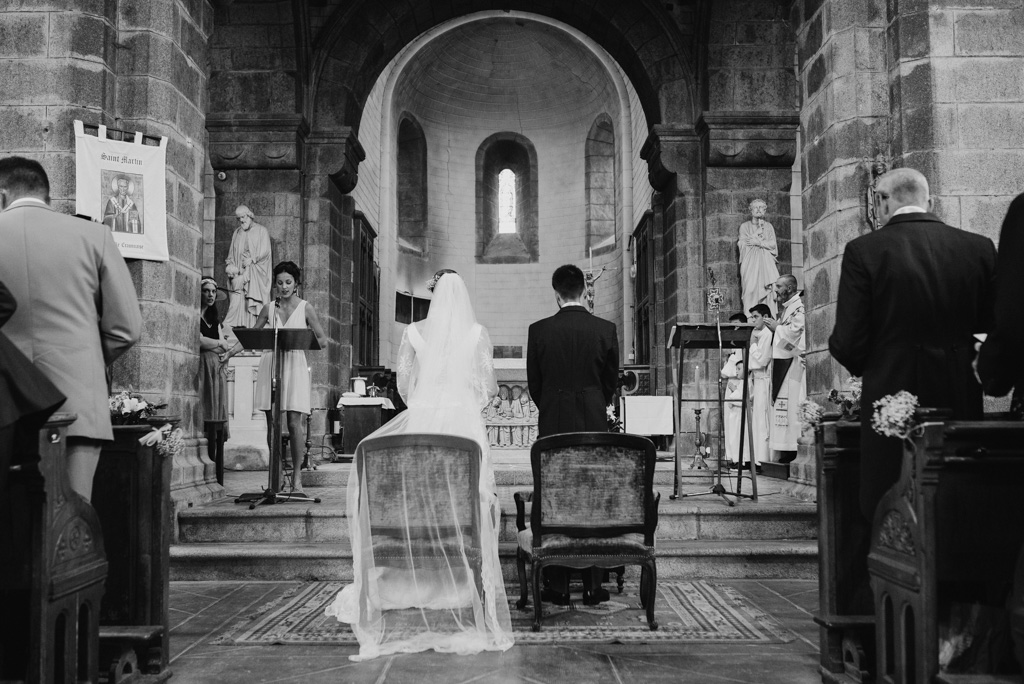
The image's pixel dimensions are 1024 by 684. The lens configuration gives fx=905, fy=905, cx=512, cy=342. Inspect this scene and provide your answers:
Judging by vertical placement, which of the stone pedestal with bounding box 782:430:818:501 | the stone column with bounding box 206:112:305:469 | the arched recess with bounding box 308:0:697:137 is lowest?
the stone pedestal with bounding box 782:430:818:501

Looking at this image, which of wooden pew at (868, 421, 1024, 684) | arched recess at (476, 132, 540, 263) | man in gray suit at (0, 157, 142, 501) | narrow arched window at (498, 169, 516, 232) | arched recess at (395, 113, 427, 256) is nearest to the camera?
wooden pew at (868, 421, 1024, 684)

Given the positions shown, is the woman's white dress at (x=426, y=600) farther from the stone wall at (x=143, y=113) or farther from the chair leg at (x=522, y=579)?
the stone wall at (x=143, y=113)

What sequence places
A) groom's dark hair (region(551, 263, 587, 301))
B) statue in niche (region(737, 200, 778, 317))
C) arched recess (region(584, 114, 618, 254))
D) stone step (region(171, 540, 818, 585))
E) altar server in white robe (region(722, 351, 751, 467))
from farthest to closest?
1. arched recess (region(584, 114, 618, 254))
2. statue in niche (region(737, 200, 778, 317))
3. altar server in white robe (region(722, 351, 751, 467))
4. stone step (region(171, 540, 818, 585))
5. groom's dark hair (region(551, 263, 587, 301))

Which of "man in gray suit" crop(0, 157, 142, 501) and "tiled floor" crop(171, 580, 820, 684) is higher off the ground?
"man in gray suit" crop(0, 157, 142, 501)

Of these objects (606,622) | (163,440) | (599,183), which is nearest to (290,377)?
(163,440)

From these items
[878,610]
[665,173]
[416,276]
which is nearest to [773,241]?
[665,173]

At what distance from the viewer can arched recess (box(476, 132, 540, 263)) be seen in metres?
20.3

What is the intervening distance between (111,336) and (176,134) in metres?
3.31

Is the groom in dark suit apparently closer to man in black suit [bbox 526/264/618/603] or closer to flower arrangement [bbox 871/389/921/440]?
man in black suit [bbox 526/264/618/603]

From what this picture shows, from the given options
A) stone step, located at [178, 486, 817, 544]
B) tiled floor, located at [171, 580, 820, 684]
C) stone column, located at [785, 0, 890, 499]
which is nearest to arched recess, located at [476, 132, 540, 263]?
stone column, located at [785, 0, 890, 499]

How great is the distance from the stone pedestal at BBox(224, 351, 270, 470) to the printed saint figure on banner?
415 centimetres

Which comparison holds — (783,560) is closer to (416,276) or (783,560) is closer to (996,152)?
(996,152)

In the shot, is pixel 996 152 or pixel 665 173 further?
→ pixel 665 173

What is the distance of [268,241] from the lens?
10.3 m
